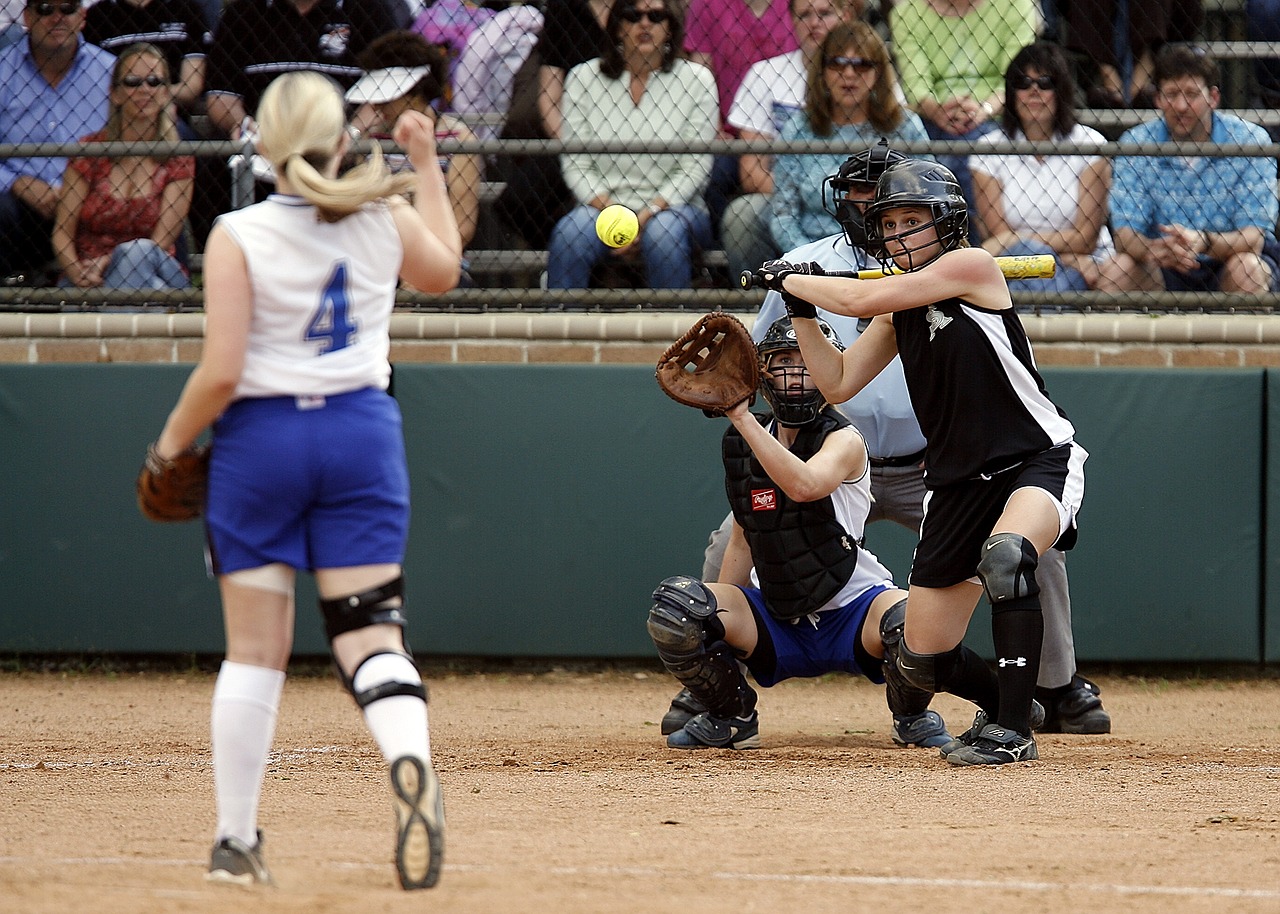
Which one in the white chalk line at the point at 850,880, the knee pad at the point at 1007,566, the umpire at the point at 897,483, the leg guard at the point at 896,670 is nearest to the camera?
the white chalk line at the point at 850,880

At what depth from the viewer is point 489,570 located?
270 inches

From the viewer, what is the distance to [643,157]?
277 inches

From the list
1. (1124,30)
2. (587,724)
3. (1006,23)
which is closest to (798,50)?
(1006,23)

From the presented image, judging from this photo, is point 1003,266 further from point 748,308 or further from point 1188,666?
point 1188,666

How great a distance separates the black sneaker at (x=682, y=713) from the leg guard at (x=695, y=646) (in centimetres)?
28

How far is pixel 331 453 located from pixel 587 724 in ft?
10.6

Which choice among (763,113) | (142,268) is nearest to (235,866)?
(142,268)

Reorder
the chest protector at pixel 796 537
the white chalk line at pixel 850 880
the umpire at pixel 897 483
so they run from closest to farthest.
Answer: the white chalk line at pixel 850 880 → the chest protector at pixel 796 537 → the umpire at pixel 897 483

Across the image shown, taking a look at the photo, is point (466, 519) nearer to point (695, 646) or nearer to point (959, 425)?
point (695, 646)

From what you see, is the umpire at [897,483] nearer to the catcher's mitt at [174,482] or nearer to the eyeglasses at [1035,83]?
the eyeglasses at [1035,83]

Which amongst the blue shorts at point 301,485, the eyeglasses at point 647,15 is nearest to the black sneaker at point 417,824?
the blue shorts at point 301,485

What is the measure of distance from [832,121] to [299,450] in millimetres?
4736

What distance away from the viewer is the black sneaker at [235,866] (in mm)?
2756

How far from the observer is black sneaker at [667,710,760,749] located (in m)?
4.86
